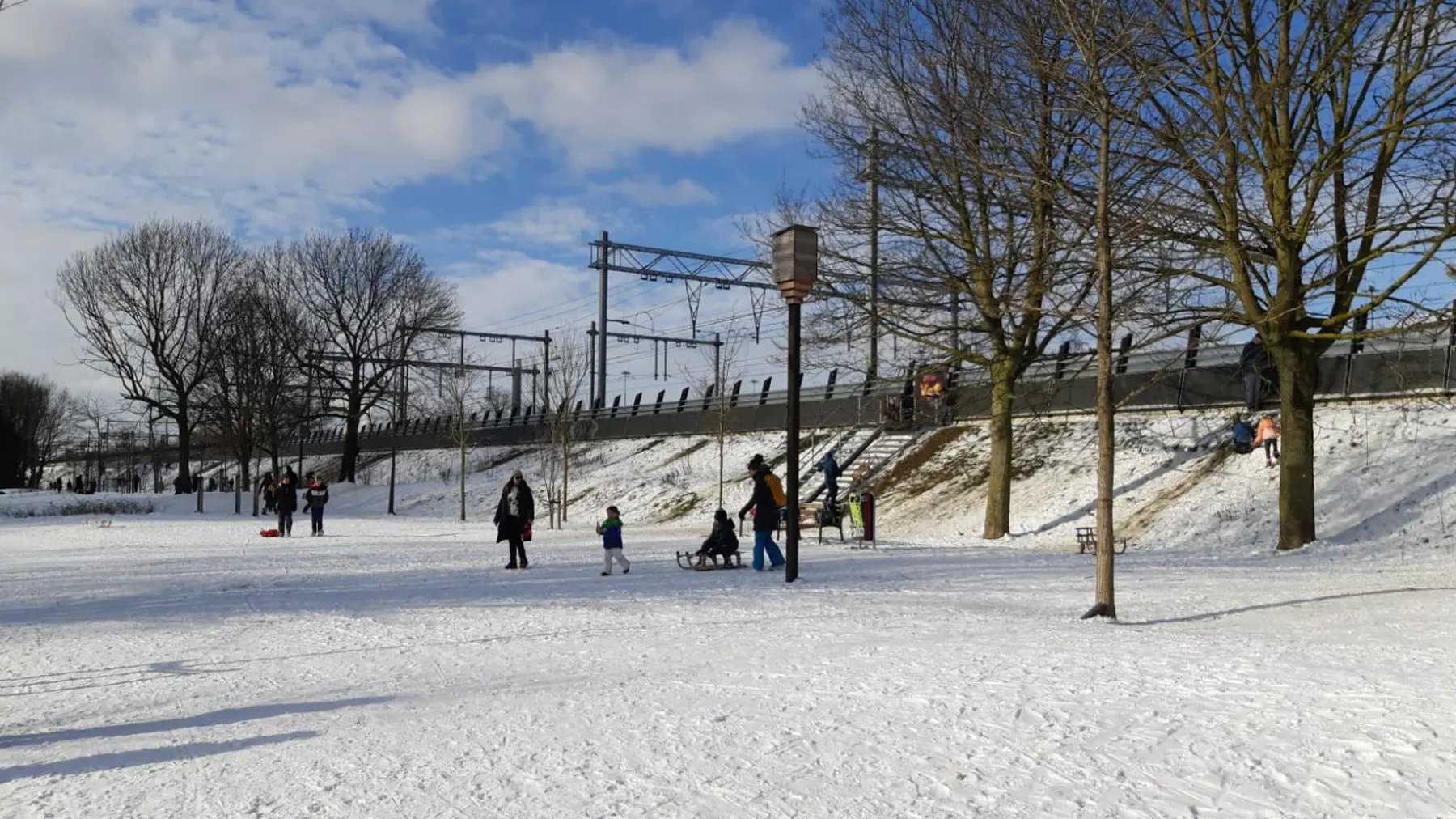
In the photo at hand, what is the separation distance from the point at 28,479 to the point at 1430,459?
94.5 metres

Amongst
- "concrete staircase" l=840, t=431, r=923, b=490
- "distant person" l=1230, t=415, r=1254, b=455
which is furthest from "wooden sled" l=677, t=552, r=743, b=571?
"concrete staircase" l=840, t=431, r=923, b=490

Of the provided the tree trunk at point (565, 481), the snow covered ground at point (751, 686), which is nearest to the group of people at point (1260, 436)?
the snow covered ground at point (751, 686)

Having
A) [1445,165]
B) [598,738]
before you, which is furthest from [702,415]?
[598,738]

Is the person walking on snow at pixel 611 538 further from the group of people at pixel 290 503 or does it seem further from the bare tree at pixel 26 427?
the bare tree at pixel 26 427

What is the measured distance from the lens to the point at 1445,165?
50.4ft

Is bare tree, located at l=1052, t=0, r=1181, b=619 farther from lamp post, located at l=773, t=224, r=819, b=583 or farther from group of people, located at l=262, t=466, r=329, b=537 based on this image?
group of people, located at l=262, t=466, r=329, b=537

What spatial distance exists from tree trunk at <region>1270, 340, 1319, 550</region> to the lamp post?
24.4 ft

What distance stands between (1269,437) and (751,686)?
16506mm

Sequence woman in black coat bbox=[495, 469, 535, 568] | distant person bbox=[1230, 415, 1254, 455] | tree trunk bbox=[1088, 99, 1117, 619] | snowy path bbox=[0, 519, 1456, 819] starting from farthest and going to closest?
distant person bbox=[1230, 415, 1254, 455] < woman in black coat bbox=[495, 469, 535, 568] < tree trunk bbox=[1088, 99, 1117, 619] < snowy path bbox=[0, 519, 1456, 819]

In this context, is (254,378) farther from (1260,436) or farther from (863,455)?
(1260,436)

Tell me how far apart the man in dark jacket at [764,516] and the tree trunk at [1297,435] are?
7.73 meters

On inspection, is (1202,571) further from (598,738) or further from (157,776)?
(157,776)

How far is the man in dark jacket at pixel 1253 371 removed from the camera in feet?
73.8

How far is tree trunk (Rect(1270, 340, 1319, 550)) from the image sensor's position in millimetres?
16688
